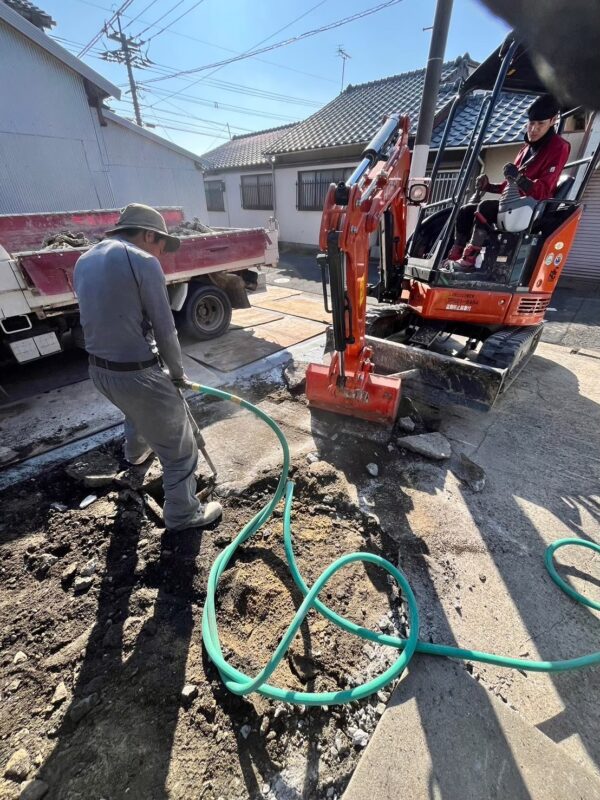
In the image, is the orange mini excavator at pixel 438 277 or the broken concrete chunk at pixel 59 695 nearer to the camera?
the broken concrete chunk at pixel 59 695

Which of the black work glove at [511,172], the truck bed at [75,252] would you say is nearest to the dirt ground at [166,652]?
the truck bed at [75,252]

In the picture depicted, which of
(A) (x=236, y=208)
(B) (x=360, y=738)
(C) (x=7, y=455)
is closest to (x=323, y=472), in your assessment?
(B) (x=360, y=738)

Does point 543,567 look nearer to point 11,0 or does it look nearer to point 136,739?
point 136,739

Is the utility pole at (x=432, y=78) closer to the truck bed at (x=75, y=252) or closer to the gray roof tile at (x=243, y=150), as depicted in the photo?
the truck bed at (x=75, y=252)

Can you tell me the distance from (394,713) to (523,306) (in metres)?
3.77

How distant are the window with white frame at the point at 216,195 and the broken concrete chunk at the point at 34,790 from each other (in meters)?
18.8

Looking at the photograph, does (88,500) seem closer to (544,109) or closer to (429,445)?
(429,445)

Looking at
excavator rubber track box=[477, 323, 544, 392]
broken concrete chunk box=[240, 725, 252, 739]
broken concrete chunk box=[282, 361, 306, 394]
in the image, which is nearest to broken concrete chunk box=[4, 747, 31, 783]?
broken concrete chunk box=[240, 725, 252, 739]

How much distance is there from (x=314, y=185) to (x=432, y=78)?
823 centimetres

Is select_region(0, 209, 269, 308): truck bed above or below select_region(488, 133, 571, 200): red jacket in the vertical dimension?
below

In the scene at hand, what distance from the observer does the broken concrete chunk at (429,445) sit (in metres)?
3.07

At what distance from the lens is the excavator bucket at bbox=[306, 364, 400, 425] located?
3.32 metres

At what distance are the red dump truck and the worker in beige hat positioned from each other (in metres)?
2.03

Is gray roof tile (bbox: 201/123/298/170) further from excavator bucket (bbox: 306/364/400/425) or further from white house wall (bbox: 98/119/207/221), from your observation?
excavator bucket (bbox: 306/364/400/425)
